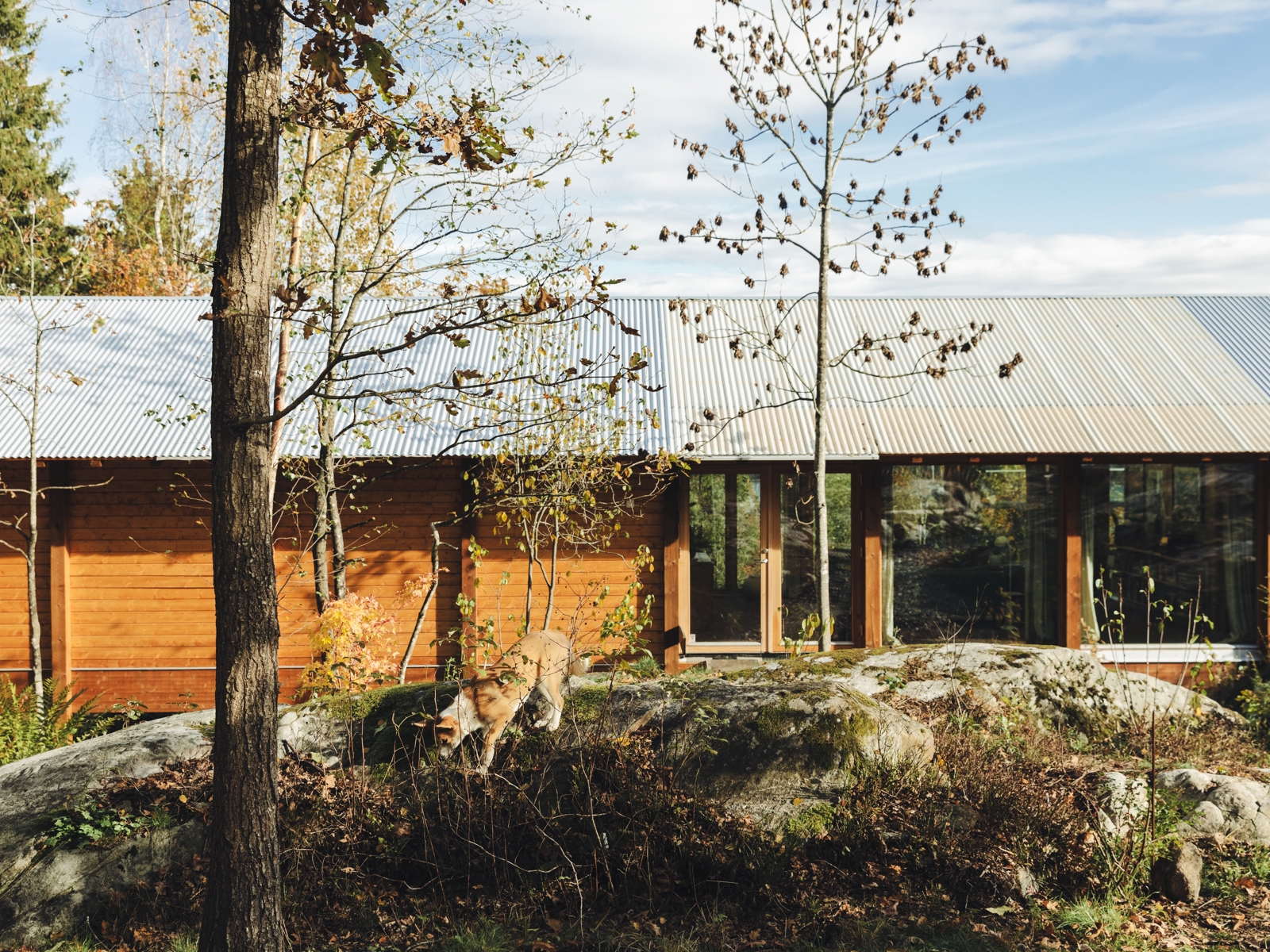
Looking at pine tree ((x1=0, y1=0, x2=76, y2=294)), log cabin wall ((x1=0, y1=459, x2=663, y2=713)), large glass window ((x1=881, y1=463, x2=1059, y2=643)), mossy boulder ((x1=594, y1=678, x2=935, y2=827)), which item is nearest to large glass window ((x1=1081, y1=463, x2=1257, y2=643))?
large glass window ((x1=881, y1=463, x2=1059, y2=643))

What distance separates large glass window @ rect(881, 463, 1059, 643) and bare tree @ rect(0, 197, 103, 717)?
9.71 metres

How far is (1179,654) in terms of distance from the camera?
40.7 feet

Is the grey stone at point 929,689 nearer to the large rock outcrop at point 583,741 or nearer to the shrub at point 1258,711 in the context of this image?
the large rock outcrop at point 583,741

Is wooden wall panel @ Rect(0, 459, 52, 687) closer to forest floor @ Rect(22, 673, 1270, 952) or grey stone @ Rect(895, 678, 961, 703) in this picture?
forest floor @ Rect(22, 673, 1270, 952)

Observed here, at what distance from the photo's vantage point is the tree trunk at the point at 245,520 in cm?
425

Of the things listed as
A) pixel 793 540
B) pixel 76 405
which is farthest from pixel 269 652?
pixel 76 405

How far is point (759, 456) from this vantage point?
11.8 metres

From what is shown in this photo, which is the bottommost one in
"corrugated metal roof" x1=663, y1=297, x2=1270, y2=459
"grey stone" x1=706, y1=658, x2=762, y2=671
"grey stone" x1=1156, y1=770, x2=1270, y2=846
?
"grey stone" x1=706, y1=658, x2=762, y2=671

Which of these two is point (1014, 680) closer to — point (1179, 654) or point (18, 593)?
point (1179, 654)

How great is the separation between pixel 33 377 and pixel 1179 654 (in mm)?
15417

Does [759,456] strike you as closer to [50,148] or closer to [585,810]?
[585,810]

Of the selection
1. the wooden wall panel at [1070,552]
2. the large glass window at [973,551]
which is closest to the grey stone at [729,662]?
the large glass window at [973,551]

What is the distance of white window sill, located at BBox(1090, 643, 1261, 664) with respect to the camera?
40.1ft

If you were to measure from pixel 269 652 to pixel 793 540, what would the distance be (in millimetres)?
8926
